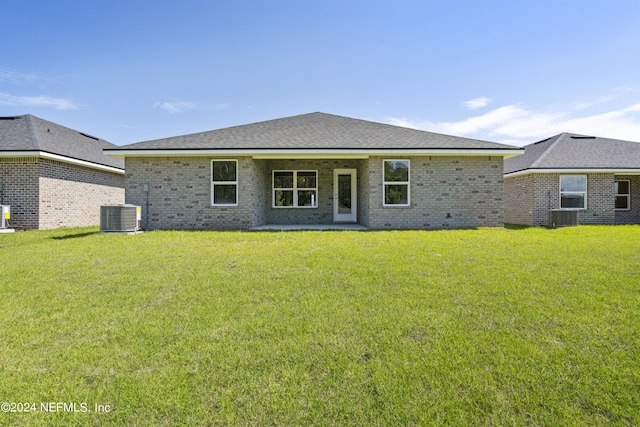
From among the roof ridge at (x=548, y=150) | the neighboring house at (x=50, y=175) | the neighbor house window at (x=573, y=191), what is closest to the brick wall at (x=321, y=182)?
the neighboring house at (x=50, y=175)

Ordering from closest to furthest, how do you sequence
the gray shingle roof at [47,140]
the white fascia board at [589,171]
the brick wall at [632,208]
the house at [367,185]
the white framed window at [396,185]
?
the house at [367,185], the white framed window at [396,185], the gray shingle roof at [47,140], the white fascia board at [589,171], the brick wall at [632,208]

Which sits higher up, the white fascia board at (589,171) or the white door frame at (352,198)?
the white fascia board at (589,171)

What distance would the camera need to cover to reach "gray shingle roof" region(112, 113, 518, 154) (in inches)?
501

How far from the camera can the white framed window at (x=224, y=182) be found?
43.1 ft

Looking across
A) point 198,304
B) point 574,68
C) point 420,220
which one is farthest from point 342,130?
point 198,304

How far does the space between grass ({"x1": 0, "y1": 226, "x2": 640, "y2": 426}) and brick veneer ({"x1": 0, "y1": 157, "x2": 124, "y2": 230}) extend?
9899 mm

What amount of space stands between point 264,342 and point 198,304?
1.41 metres

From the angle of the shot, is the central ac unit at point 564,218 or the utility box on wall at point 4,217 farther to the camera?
the central ac unit at point 564,218

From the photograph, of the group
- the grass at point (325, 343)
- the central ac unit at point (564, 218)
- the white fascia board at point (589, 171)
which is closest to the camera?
the grass at point (325, 343)

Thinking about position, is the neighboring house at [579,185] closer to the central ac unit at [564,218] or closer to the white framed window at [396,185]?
the central ac unit at [564,218]

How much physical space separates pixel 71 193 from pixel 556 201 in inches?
911

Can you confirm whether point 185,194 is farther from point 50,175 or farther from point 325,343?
point 325,343

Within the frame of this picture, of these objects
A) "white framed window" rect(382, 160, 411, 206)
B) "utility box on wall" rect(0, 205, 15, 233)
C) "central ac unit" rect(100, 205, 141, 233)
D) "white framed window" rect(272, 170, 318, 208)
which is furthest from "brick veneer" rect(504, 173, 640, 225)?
"utility box on wall" rect(0, 205, 15, 233)

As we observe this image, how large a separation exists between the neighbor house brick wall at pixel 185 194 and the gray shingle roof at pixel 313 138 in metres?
0.71
